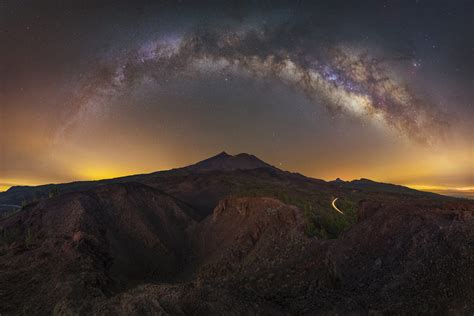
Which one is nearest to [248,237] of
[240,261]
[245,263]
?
[240,261]

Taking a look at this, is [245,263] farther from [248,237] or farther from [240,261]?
[248,237]

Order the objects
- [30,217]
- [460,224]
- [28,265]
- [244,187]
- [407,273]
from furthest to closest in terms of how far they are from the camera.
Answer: [244,187], [30,217], [28,265], [460,224], [407,273]

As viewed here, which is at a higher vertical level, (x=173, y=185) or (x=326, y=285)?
(x=173, y=185)

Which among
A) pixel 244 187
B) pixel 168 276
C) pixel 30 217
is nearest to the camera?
pixel 168 276

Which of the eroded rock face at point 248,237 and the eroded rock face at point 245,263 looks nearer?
the eroded rock face at point 245,263

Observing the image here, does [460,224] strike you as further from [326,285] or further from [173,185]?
[173,185]

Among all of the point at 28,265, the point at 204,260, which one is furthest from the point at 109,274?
the point at 204,260
